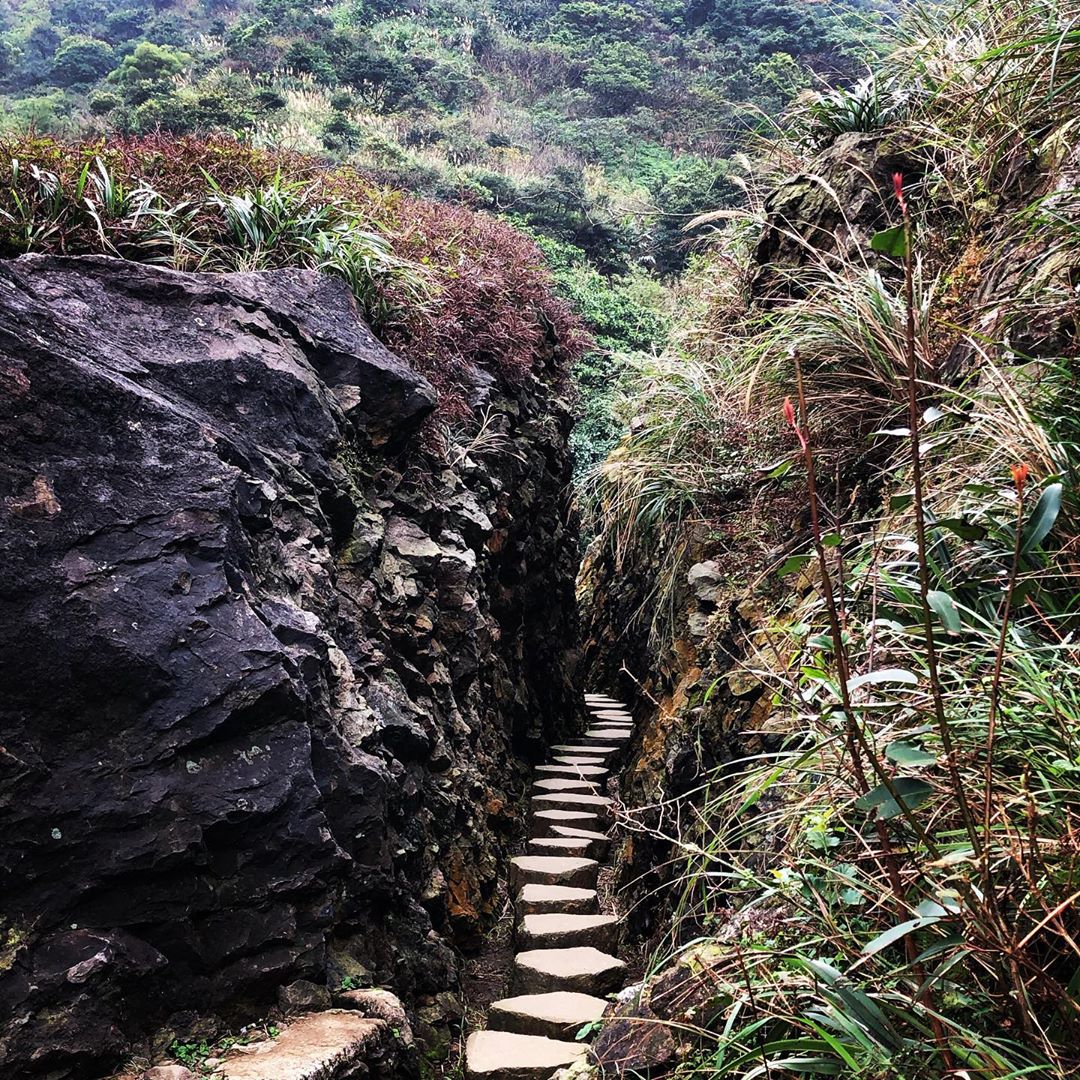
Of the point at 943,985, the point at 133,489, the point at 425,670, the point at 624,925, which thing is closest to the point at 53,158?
the point at 133,489

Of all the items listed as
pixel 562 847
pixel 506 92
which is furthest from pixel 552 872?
pixel 506 92

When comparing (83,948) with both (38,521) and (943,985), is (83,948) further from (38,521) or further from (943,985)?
(943,985)

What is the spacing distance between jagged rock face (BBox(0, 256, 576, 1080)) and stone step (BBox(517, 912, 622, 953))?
0.93 metres

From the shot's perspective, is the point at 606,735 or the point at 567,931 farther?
the point at 606,735

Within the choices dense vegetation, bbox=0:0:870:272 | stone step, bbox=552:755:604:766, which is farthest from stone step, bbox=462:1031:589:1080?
dense vegetation, bbox=0:0:870:272

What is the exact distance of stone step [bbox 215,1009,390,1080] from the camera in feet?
7.26

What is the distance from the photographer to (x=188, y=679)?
2539 millimetres

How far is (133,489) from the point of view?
2637 mm

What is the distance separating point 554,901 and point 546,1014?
1.13 metres

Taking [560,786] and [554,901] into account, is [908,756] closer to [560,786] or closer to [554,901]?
[554,901]

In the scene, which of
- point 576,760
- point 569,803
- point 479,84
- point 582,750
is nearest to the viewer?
point 569,803

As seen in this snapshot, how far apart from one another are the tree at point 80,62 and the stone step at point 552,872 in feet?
88.5

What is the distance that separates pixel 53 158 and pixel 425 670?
299cm

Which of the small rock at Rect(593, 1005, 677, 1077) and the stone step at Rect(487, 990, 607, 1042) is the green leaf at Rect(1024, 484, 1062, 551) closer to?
the small rock at Rect(593, 1005, 677, 1077)
